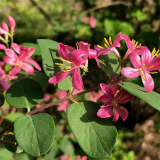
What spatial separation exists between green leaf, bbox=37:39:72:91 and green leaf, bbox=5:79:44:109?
0.08 meters

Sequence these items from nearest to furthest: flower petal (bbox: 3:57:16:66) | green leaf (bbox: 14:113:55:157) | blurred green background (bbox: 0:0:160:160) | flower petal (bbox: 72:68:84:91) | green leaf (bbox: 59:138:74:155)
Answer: green leaf (bbox: 14:113:55:157)
flower petal (bbox: 72:68:84:91)
flower petal (bbox: 3:57:16:66)
green leaf (bbox: 59:138:74:155)
blurred green background (bbox: 0:0:160:160)

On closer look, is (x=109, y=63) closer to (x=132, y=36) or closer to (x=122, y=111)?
(x=122, y=111)

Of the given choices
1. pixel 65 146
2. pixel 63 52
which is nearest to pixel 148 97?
pixel 63 52

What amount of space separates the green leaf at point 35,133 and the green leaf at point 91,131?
0.23 feet

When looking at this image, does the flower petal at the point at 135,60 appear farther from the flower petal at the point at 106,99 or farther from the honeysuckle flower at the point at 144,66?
the flower petal at the point at 106,99

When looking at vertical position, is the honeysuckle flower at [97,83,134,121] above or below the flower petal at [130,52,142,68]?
below

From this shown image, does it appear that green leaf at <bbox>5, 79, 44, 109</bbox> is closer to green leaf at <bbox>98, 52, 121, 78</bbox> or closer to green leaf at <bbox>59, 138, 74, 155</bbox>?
green leaf at <bbox>98, 52, 121, 78</bbox>

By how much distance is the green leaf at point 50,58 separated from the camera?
2.07ft

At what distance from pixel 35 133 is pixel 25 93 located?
176mm

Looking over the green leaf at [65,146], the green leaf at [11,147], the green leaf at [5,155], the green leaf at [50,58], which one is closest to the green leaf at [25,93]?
the green leaf at [50,58]

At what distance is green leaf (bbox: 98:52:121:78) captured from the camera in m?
0.71

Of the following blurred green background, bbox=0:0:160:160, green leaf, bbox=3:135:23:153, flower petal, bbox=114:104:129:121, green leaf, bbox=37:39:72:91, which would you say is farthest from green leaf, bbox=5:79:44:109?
blurred green background, bbox=0:0:160:160

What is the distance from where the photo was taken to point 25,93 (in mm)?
667

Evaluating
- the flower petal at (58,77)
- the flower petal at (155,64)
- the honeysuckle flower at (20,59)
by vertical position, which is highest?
the flower petal at (155,64)
